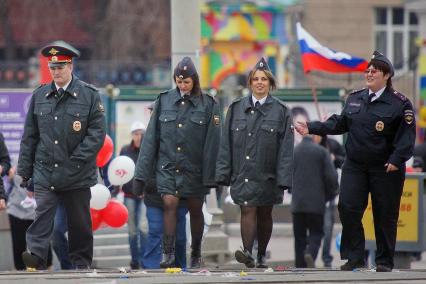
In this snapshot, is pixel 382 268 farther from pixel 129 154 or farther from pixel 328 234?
pixel 328 234

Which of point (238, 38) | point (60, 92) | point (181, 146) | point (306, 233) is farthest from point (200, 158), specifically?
point (238, 38)

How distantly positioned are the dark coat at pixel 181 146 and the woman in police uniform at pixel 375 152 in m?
0.95

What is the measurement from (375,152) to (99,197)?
3.61 m

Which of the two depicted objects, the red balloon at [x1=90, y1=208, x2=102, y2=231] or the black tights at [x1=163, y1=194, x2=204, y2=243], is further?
the red balloon at [x1=90, y1=208, x2=102, y2=231]

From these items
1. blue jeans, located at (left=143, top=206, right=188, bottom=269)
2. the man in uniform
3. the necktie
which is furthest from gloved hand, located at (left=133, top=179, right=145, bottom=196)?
the necktie

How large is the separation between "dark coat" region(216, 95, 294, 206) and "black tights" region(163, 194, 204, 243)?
1.25 feet

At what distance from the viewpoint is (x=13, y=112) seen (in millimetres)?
18312

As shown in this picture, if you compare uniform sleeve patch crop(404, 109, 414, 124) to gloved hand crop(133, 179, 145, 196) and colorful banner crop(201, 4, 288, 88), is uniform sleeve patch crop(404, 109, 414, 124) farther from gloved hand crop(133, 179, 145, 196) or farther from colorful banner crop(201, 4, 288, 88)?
colorful banner crop(201, 4, 288, 88)

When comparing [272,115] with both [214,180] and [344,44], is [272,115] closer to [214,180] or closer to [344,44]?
[214,180]

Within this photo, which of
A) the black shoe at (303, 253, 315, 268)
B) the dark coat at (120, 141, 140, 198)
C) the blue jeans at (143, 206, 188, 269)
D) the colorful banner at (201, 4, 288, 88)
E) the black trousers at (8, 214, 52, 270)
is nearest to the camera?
the blue jeans at (143, 206, 188, 269)

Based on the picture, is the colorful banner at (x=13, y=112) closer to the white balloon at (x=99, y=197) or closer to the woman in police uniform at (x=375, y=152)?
the white balloon at (x=99, y=197)

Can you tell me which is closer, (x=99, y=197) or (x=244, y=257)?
(x=244, y=257)

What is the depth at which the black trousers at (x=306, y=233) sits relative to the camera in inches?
671

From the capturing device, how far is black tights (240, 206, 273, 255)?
501 inches
